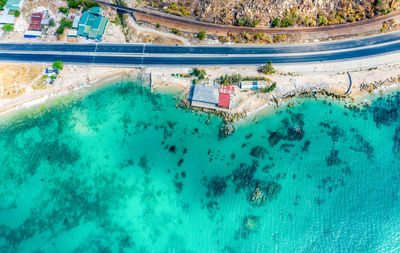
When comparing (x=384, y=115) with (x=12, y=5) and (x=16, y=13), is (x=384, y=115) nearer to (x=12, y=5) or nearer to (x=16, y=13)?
(x=16, y=13)

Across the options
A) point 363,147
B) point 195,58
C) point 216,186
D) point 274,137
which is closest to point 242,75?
point 195,58

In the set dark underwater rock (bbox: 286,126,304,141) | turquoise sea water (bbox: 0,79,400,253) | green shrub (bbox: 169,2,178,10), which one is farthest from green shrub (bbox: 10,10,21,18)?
dark underwater rock (bbox: 286,126,304,141)

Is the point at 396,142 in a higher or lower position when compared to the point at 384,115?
lower

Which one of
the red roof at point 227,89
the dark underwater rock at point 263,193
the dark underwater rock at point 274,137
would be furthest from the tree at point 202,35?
the dark underwater rock at point 263,193

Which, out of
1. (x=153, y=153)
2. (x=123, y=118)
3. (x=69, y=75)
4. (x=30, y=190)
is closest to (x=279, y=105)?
(x=153, y=153)

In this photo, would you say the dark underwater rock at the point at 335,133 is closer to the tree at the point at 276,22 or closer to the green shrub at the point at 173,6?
the tree at the point at 276,22

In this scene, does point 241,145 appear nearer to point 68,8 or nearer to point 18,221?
point 18,221

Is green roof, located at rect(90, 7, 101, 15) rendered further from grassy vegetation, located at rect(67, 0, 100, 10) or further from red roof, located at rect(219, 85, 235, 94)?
red roof, located at rect(219, 85, 235, 94)

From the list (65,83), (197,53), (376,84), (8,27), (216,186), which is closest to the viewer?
(216,186)
